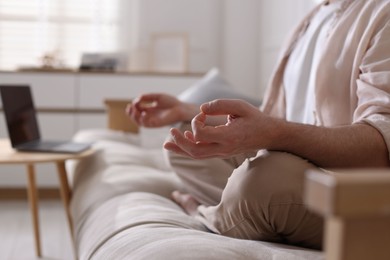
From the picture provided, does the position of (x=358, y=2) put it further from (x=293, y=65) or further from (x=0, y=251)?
(x=0, y=251)

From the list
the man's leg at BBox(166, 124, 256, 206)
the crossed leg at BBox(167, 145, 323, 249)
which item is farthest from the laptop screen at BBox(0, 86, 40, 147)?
the crossed leg at BBox(167, 145, 323, 249)

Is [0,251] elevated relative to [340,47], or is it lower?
lower

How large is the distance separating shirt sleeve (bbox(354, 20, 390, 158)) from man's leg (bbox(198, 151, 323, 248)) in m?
0.18

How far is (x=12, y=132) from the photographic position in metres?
2.13

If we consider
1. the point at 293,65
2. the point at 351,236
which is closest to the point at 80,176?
the point at 293,65

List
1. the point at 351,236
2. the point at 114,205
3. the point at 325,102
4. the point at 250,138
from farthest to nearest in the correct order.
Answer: the point at 114,205 < the point at 325,102 < the point at 250,138 < the point at 351,236

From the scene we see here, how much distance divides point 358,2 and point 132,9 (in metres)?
3.25

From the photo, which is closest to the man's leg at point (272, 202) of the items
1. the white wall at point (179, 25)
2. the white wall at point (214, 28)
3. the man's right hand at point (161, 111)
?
the man's right hand at point (161, 111)

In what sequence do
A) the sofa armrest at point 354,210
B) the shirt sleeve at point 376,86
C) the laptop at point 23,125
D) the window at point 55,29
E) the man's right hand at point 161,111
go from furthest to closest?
1. the window at point 55,29
2. the laptop at point 23,125
3. the man's right hand at point 161,111
4. the shirt sleeve at point 376,86
5. the sofa armrest at point 354,210

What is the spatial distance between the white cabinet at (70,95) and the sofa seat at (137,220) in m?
1.55

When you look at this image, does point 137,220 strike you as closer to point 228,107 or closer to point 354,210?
point 228,107

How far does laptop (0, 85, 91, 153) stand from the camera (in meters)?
2.11

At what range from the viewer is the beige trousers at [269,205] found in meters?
0.89

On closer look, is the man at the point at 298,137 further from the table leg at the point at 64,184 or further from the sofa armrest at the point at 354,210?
the table leg at the point at 64,184
